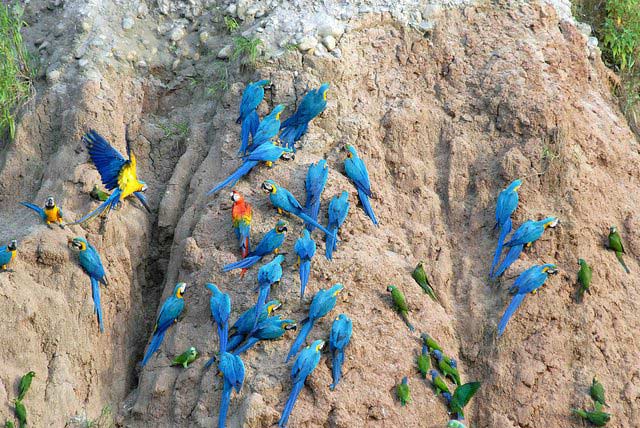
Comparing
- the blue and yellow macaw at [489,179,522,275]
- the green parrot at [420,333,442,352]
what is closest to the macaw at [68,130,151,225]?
the green parrot at [420,333,442,352]

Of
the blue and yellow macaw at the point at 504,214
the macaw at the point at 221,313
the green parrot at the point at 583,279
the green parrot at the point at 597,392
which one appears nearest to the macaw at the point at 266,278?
the macaw at the point at 221,313

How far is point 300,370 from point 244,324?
2.02 feet

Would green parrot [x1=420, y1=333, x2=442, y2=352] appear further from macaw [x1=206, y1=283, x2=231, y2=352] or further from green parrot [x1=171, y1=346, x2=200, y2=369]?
green parrot [x1=171, y1=346, x2=200, y2=369]

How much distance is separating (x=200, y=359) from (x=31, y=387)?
1.26 m

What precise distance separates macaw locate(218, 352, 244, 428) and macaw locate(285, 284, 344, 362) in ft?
1.30

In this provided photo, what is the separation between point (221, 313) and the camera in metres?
7.63

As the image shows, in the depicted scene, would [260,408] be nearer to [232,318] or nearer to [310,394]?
[310,394]

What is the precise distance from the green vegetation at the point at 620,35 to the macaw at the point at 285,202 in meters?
3.63

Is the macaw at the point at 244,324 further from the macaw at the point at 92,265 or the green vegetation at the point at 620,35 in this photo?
the green vegetation at the point at 620,35

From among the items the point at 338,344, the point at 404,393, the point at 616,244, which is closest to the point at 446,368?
the point at 404,393

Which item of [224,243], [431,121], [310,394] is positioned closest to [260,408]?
[310,394]

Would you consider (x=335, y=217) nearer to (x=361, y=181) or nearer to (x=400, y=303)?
(x=361, y=181)

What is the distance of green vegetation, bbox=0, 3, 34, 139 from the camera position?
9.02 metres

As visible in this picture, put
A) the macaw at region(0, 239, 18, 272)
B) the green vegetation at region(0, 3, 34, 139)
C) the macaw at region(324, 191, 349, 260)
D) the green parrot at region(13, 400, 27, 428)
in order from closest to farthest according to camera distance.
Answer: the green parrot at region(13, 400, 27, 428) → the macaw at region(0, 239, 18, 272) → the macaw at region(324, 191, 349, 260) → the green vegetation at region(0, 3, 34, 139)
